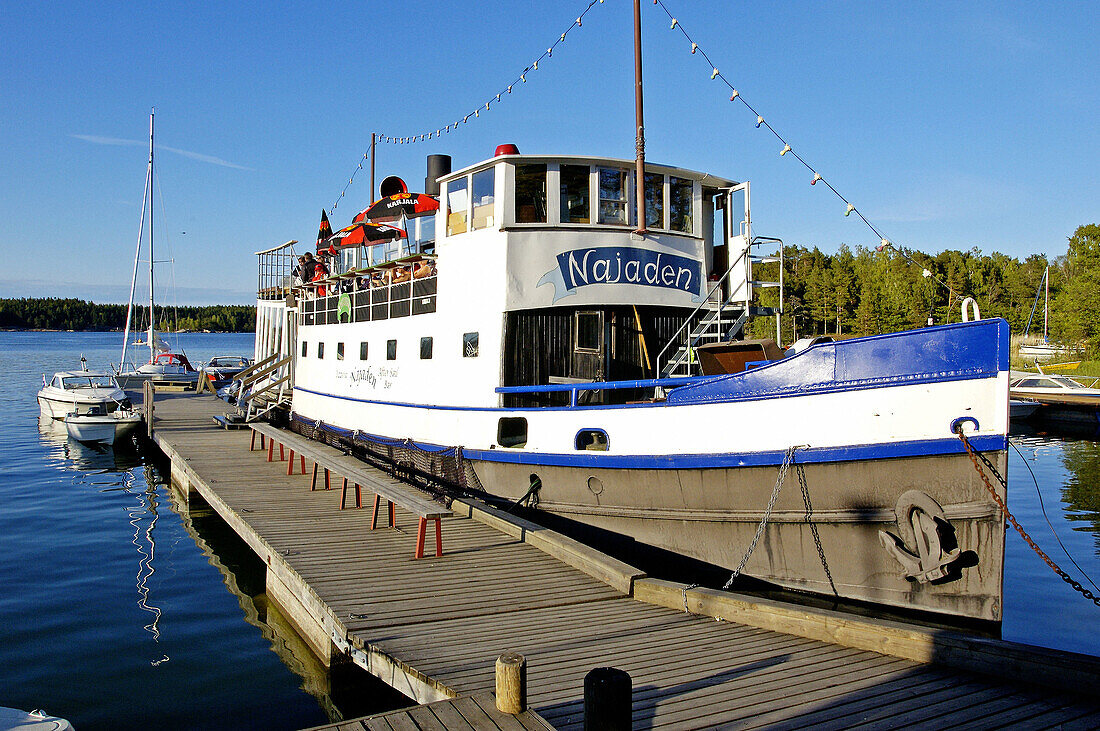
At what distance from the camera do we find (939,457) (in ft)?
21.4

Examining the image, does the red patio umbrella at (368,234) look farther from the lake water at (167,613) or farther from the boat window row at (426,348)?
the lake water at (167,613)

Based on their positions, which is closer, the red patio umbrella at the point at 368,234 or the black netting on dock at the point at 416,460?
the black netting on dock at the point at 416,460

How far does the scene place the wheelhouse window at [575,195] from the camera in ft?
35.4

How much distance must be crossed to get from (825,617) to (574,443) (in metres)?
4.22

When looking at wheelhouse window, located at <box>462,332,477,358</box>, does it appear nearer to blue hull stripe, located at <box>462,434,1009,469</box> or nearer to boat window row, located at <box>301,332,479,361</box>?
boat window row, located at <box>301,332,479,361</box>

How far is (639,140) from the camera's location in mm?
10562

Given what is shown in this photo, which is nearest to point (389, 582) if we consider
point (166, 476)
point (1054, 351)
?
point (166, 476)

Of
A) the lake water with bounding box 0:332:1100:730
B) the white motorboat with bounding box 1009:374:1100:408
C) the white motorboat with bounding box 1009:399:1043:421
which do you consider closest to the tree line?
the white motorboat with bounding box 1009:374:1100:408

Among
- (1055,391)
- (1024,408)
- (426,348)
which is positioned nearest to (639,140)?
(426,348)

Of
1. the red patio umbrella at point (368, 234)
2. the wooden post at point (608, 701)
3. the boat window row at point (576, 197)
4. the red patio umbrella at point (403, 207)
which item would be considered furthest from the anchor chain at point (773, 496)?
the red patio umbrella at point (368, 234)

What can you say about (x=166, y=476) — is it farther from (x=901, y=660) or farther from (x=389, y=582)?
(x=901, y=660)

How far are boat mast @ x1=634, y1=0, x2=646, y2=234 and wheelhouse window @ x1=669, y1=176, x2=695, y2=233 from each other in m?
0.77

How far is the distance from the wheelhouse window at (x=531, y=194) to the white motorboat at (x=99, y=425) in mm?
18416

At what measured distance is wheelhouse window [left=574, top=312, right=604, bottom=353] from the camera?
1120 centimetres
